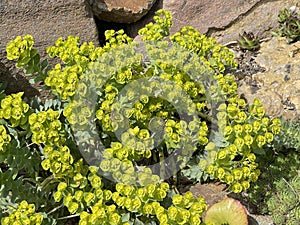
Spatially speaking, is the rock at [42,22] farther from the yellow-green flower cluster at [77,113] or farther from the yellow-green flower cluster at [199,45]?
the yellow-green flower cluster at [77,113]

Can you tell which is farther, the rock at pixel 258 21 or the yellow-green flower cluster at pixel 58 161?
the rock at pixel 258 21

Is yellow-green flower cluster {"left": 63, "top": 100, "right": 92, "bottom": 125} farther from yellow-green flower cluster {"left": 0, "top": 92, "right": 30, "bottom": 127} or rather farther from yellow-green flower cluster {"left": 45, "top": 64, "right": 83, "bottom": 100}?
yellow-green flower cluster {"left": 0, "top": 92, "right": 30, "bottom": 127}

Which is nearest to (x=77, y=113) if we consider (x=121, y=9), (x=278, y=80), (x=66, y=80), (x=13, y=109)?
(x=66, y=80)

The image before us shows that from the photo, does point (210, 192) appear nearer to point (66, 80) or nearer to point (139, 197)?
point (139, 197)

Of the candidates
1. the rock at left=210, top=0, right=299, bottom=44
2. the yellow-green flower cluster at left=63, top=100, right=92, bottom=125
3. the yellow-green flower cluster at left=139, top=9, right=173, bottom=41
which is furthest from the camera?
the rock at left=210, top=0, right=299, bottom=44

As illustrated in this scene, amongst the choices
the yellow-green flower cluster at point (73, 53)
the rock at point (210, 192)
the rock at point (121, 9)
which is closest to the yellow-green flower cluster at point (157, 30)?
the yellow-green flower cluster at point (73, 53)

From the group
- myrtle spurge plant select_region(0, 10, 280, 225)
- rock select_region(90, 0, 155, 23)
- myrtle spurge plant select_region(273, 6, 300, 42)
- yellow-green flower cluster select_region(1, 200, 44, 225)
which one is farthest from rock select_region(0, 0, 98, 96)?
myrtle spurge plant select_region(273, 6, 300, 42)
